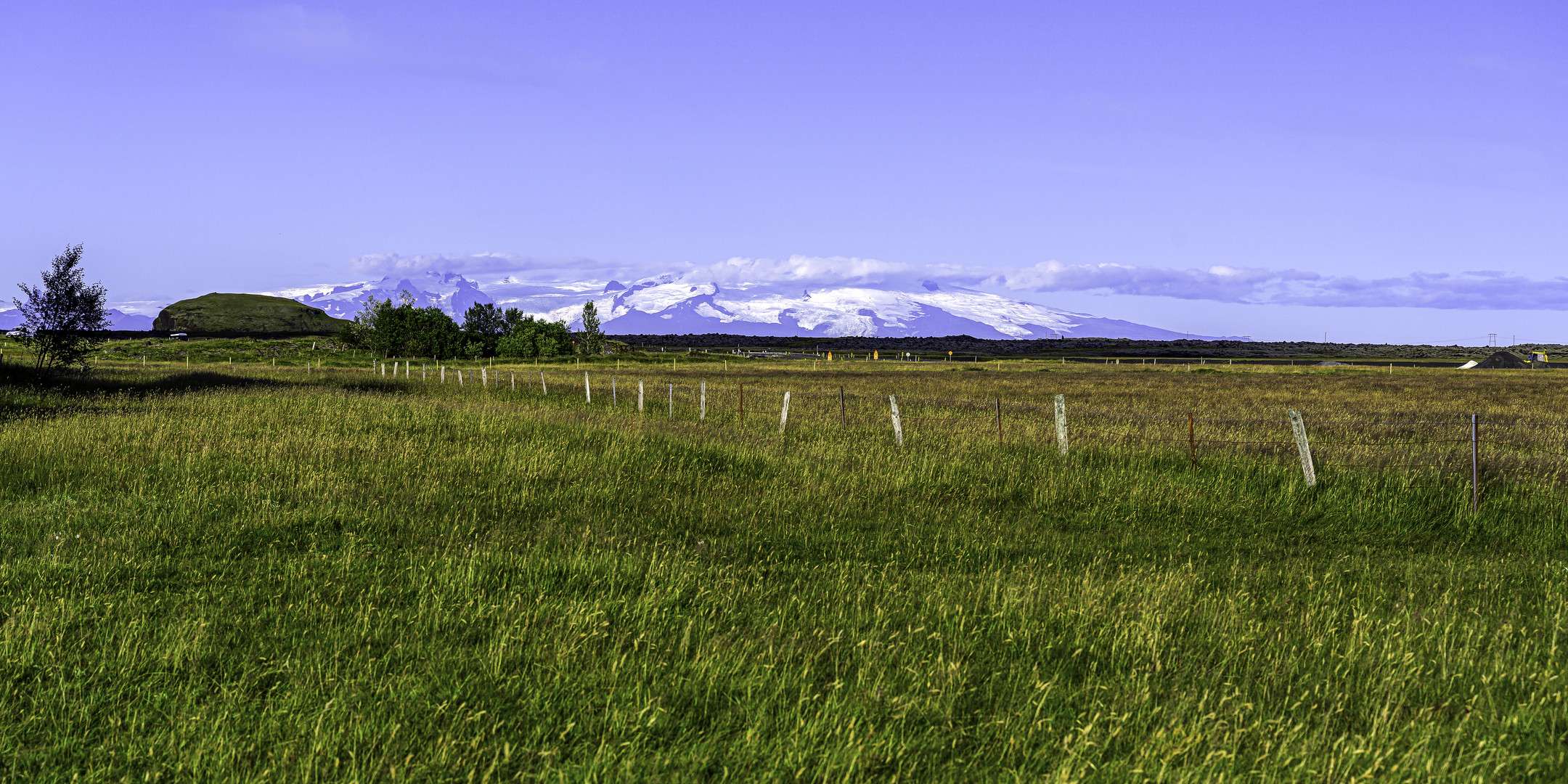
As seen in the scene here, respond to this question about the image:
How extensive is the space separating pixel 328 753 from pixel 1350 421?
30.2 meters

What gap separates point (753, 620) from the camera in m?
7.01

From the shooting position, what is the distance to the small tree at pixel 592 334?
413ft

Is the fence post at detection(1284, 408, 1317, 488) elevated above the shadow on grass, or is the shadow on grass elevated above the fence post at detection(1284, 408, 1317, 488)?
the shadow on grass

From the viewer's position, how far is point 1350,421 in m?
28.7

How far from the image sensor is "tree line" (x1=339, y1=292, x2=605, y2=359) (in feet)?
380

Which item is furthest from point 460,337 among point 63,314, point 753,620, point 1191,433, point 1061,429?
point 753,620

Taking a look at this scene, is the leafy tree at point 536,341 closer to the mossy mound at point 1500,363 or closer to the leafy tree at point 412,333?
the leafy tree at point 412,333

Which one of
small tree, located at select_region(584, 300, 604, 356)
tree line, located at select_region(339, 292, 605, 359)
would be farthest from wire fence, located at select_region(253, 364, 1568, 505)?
small tree, located at select_region(584, 300, 604, 356)

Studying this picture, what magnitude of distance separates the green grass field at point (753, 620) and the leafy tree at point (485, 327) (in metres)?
111

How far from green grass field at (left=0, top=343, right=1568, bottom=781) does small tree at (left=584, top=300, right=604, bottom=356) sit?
10523 cm

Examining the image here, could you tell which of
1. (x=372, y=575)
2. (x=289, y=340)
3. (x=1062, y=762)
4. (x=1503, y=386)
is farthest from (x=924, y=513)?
(x=289, y=340)

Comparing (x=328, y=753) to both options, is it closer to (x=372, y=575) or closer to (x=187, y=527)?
(x=372, y=575)

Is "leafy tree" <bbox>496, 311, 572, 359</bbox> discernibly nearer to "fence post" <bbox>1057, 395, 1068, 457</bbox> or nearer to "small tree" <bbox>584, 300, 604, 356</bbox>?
"small tree" <bbox>584, 300, 604, 356</bbox>

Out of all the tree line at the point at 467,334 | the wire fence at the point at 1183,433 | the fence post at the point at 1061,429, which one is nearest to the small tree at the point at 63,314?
the wire fence at the point at 1183,433
